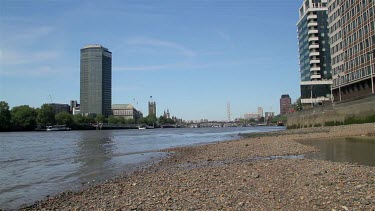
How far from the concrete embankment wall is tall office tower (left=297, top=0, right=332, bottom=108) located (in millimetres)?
38750

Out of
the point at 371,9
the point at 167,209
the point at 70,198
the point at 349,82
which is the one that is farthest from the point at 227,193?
the point at 349,82

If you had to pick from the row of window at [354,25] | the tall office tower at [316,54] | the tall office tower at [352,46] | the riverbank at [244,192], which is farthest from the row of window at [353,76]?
the riverbank at [244,192]

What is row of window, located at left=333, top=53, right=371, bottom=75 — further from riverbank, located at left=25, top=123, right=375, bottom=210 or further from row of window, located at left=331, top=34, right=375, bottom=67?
riverbank, located at left=25, top=123, right=375, bottom=210

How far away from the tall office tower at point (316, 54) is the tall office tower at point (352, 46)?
32.9m

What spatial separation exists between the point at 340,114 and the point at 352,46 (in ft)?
100

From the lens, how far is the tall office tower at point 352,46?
3529 inches

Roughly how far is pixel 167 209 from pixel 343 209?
18.8 feet

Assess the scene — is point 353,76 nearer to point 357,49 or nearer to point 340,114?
point 357,49

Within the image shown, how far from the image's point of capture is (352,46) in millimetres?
101438

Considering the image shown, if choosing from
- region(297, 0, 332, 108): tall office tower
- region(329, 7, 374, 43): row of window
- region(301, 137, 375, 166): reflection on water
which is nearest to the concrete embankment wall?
region(329, 7, 374, 43): row of window

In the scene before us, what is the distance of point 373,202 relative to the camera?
11.3 metres

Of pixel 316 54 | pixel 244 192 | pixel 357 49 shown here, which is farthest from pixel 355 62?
pixel 244 192

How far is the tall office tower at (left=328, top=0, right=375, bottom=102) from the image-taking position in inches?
3529

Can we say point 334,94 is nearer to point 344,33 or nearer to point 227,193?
point 344,33
